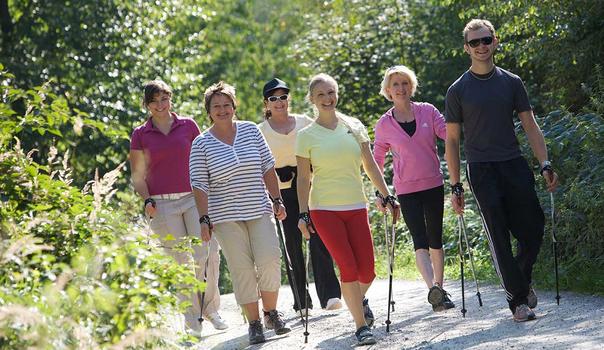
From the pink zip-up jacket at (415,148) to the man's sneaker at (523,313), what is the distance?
197 cm

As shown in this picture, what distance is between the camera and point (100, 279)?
249 inches

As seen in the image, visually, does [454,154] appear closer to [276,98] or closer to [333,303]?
[276,98]

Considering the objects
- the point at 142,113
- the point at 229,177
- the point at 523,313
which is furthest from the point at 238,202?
the point at 142,113

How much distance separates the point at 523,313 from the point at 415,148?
2.24 metres

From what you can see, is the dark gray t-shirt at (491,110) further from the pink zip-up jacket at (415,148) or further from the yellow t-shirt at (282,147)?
the yellow t-shirt at (282,147)

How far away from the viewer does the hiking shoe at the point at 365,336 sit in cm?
924

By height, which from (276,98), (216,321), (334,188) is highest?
(276,98)

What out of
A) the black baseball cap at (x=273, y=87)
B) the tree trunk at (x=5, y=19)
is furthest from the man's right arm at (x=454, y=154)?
the tree trunk at (x=5, y=19)

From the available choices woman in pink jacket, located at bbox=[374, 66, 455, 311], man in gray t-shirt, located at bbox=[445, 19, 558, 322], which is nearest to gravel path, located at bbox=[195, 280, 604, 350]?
man in gray t-shirt, located at bbox=[445, 19, 558, 322]

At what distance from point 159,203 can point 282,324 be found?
1542 mm

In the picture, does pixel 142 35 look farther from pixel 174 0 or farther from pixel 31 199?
pixel 31 199

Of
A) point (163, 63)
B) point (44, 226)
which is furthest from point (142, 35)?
point (44, 226)

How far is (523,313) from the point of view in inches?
364

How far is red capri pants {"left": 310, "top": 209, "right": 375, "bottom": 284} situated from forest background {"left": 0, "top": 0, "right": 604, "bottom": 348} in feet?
4.70
